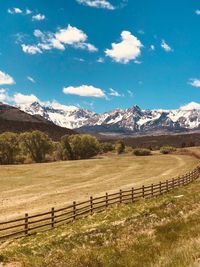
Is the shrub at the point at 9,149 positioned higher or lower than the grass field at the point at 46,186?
higher

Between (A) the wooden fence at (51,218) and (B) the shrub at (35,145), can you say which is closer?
(A) the wooden fence at (51,218)

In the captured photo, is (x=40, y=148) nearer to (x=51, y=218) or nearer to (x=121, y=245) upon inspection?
(x=51, y=218)

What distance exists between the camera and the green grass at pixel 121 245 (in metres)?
17.3

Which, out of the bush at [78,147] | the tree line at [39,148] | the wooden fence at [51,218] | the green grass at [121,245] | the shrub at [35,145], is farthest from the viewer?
the bush at [78,147]

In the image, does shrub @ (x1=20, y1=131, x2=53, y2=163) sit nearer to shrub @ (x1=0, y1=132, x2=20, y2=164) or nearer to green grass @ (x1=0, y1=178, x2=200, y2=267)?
shrub @ (x1=0, y1=132, x2=20, y2=164)

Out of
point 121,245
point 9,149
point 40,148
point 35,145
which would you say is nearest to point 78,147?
point 40,148

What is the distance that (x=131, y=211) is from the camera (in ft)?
116

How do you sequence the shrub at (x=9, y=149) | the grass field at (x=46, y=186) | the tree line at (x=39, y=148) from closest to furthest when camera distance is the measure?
the grass field at (x=46, y=186), the shrub at (x=9, y=149), the tree line at (x=39, y=148)

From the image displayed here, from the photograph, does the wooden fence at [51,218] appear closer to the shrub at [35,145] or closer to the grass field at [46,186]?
the grass field at [46,186]

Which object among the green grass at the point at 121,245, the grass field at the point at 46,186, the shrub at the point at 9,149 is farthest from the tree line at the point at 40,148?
the green grass at the point at 121,245

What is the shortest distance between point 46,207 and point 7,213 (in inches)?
170

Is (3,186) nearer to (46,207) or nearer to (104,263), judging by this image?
(46,207)

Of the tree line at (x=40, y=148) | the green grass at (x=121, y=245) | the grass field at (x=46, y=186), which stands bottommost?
the grass field at (x=46, y=186)

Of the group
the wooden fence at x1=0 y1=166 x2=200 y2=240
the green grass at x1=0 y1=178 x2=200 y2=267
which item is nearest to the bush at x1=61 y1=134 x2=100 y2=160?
the wooden fence at x1=0 y1=166 x2=200 y2=240
